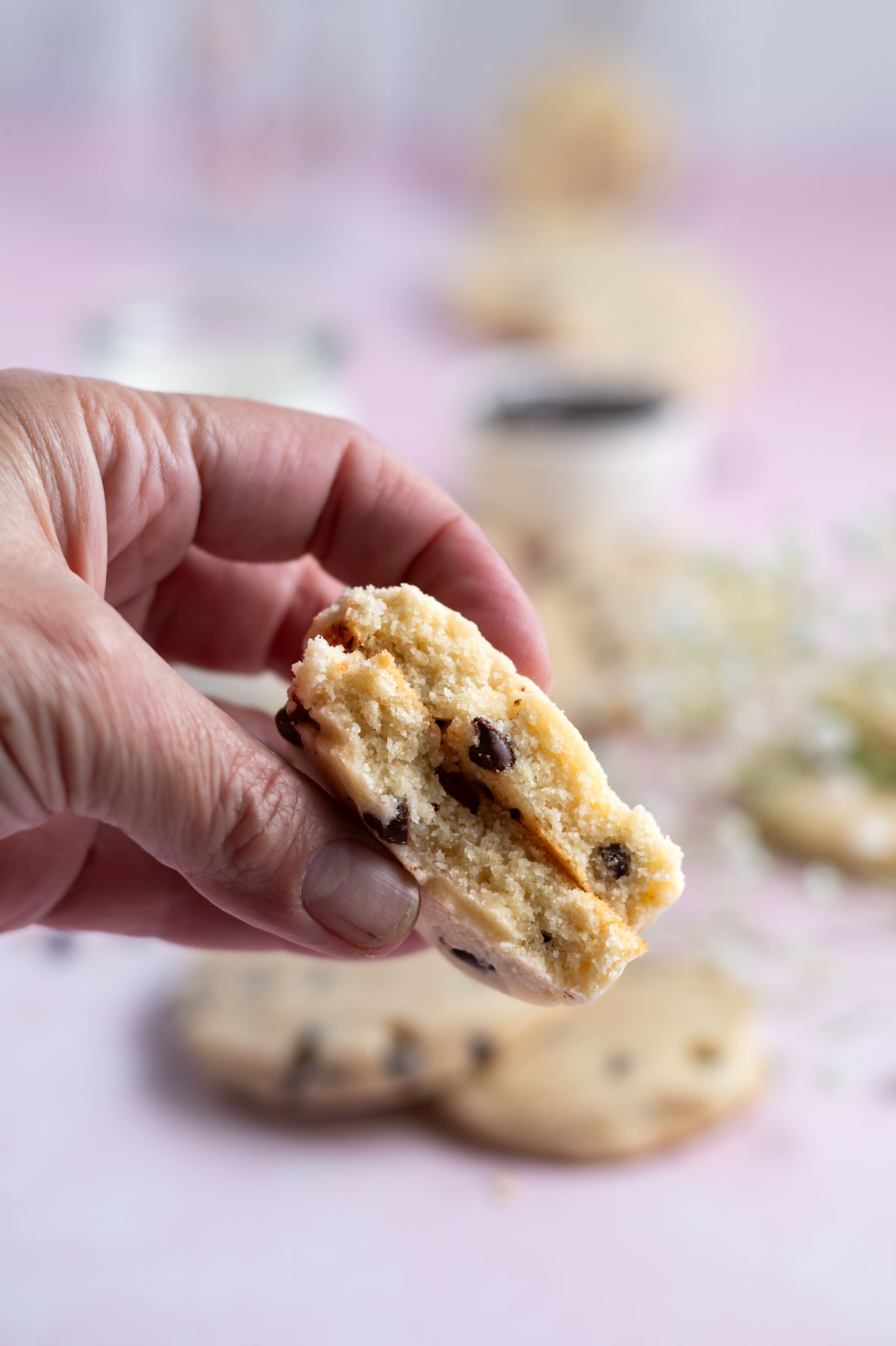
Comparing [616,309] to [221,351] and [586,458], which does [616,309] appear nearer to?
[586,458]

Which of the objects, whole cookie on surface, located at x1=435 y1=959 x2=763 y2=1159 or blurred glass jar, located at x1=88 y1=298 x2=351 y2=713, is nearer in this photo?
whole cookie on surface, located at x1=435 y1=959 x2=763 y2=1159

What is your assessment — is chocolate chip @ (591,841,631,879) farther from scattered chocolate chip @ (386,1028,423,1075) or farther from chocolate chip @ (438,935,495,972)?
scattered chocolate chip @ (386,1028,423,1075)

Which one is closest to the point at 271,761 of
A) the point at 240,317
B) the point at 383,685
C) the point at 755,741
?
the point at 383,685

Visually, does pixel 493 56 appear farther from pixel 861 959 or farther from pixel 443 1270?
pixel 443 1270

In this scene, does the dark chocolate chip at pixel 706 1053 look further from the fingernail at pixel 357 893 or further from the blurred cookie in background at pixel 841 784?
the fingernail at pixel 357 893

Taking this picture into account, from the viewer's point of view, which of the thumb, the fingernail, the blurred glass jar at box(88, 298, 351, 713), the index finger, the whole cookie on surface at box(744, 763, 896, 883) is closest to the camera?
the thumb

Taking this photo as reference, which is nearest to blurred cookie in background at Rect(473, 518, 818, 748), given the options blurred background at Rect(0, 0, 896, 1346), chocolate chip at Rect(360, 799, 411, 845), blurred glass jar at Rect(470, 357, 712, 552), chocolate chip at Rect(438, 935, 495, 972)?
blurred background at Rect(0, 0, 896, 1346)

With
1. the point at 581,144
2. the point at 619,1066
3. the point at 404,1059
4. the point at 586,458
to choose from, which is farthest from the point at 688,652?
the point at 581,144
